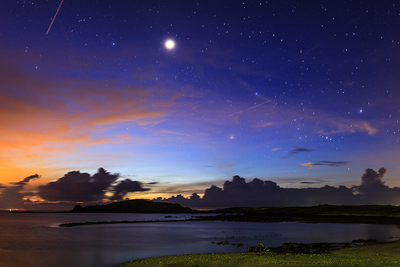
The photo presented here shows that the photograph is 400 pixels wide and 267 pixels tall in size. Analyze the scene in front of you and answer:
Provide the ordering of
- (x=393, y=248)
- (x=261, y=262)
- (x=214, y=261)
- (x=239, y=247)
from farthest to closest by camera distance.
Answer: (x=239, y=247)
(x=393, y=248)
(x=214, y=261)
(x=261, y=262)

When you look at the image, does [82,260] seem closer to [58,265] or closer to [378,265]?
[58,265]

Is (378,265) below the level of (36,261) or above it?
above

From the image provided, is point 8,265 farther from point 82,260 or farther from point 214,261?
point 214,261

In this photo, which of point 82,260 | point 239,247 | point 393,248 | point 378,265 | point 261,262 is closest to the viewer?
point 378,265

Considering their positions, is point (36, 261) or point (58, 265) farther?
point (36, 261)

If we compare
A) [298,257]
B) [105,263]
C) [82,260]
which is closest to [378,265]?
[298,257]

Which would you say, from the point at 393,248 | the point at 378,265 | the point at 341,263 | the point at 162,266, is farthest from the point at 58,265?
the point at 393,248

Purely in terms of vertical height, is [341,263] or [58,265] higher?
[341,263]

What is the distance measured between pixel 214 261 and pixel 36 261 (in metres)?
23.8

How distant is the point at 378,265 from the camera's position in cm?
2108

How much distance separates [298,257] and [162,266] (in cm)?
1282

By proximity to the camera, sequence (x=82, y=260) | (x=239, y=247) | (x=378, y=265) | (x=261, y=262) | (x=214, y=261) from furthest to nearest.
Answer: (x=239, y=247) → (x=82, y=260) → (x=214, y=261) → (x=261, y=262) → (x=378, y=265)

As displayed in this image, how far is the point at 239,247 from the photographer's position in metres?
38.2

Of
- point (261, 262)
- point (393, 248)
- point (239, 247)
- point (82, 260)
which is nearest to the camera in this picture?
point (261, 262)
